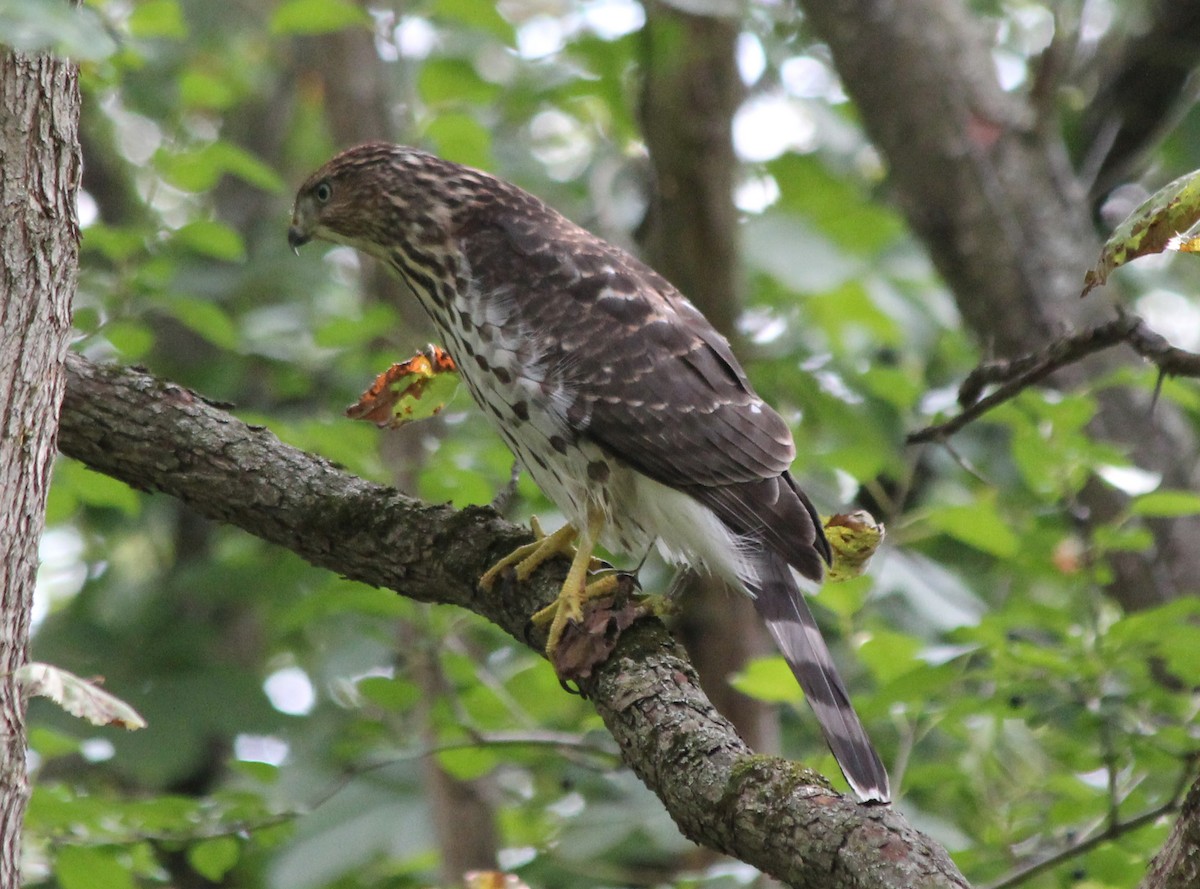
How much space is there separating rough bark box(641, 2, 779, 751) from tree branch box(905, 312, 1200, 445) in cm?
181

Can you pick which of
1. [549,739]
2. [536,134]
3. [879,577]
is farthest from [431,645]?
[536,134]

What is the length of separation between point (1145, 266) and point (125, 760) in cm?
470

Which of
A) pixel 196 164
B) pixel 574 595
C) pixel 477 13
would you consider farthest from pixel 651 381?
pixel 196 164

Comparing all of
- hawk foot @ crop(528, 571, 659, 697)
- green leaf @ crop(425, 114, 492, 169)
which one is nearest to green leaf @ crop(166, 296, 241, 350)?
green leaf @ crop(425, 114, 492, 169)

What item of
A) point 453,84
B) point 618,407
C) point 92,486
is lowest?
point 92,486

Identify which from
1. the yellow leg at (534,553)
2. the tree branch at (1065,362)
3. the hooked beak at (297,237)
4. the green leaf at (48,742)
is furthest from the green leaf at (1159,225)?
the hooked beak at (297,237)

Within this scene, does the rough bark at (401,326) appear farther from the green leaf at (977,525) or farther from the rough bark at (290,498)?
the green leaf at (977,525)

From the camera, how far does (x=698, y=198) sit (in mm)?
4516

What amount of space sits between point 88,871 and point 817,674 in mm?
1785

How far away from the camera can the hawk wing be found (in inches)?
129

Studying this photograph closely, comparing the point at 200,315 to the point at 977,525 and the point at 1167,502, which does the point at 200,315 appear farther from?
the point at 1167,502

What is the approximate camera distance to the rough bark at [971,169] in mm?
5047

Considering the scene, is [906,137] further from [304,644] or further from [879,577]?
[304,644]

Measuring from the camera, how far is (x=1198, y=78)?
5758 mm
